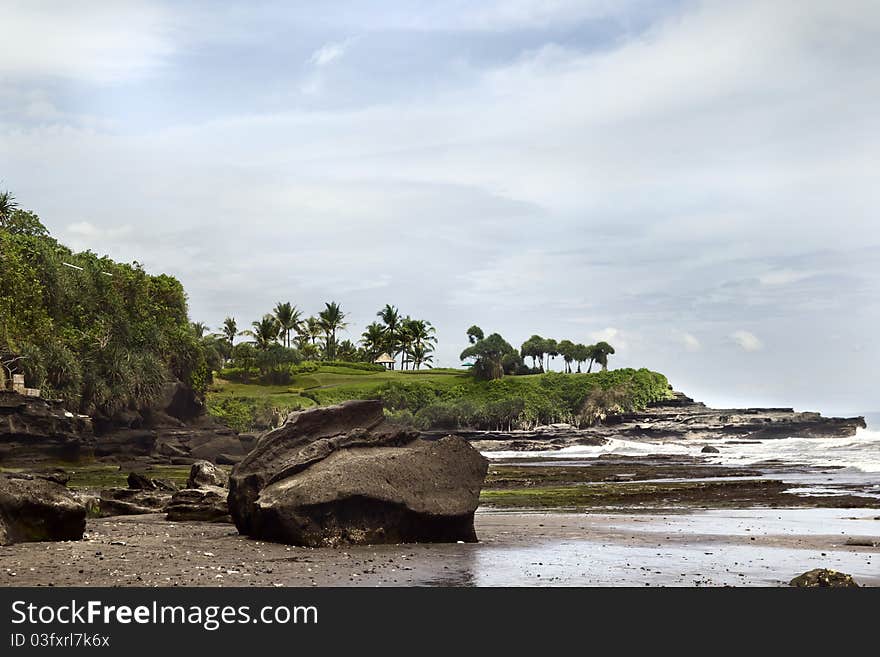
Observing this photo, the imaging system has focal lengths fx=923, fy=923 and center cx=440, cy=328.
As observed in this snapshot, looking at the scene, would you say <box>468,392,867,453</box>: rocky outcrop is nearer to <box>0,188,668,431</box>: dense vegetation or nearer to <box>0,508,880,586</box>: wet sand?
<box>0,188,668,431</box>: dense vegetation

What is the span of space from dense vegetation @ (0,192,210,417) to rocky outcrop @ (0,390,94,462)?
3.35 m

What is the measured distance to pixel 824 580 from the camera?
1270cm

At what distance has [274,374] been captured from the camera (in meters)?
139

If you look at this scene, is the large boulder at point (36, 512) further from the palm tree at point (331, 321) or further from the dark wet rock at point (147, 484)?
the palm tree at point (331, 321)

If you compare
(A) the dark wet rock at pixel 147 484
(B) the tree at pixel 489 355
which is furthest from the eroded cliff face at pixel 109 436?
(B) the tree at pixel 489 355

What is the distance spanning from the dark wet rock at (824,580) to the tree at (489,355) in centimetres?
14939

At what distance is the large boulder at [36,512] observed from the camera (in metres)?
16.9

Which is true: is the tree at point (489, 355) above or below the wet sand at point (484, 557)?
above

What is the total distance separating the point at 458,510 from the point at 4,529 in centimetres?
860

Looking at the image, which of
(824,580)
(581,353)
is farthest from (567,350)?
(824,580)

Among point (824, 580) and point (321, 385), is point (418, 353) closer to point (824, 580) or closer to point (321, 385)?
point (321, 385)

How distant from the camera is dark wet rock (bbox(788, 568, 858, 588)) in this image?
12.5 m

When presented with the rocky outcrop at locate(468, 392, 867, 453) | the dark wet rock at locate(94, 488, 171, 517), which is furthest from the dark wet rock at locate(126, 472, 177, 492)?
the rocky outcrop at locate(468, 392, 867, 453)
